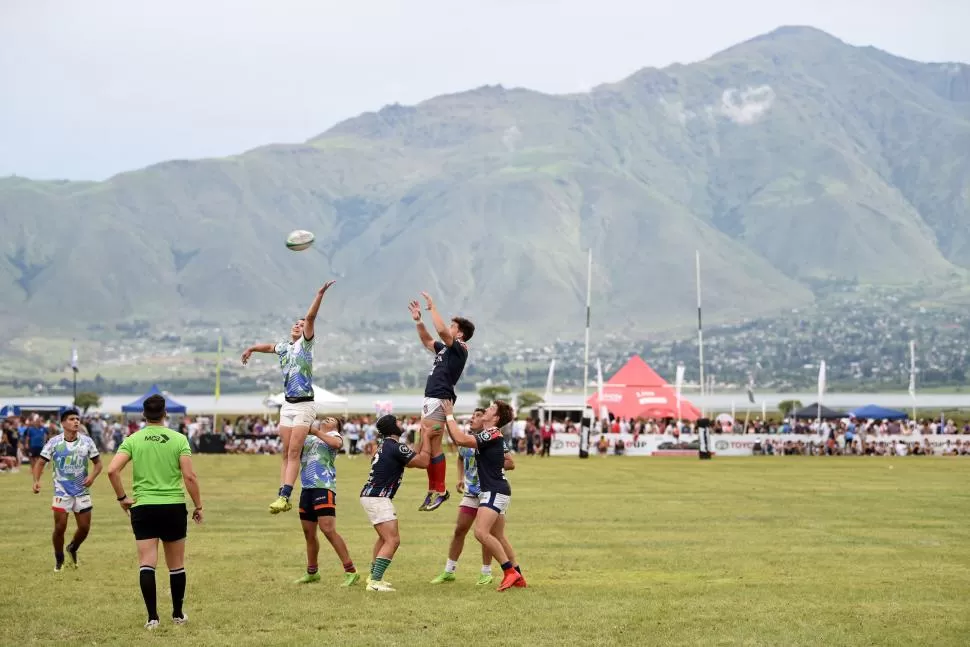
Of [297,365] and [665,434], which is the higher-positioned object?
[297,365]

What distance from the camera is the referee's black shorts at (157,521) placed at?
565 inches

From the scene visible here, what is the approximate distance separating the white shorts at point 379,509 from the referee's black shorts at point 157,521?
11.4 ft

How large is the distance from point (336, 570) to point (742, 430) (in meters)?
61.3

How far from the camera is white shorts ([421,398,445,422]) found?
18359mm

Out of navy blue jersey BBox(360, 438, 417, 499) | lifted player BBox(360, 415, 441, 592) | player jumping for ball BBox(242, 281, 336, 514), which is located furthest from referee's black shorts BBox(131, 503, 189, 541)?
player jumping for ball BBox(242, 281, 336, 514)

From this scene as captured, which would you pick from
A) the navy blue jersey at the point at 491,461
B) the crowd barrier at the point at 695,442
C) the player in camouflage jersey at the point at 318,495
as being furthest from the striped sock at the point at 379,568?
the crowd barrier at the point at 695,442

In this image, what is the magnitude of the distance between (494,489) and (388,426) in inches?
59.7

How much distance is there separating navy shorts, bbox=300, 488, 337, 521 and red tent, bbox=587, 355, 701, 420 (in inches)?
2581

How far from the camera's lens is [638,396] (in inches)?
3319

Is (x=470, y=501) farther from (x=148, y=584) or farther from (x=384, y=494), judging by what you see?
(x=148, y=584)

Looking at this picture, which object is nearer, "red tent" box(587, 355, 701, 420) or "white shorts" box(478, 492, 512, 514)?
"white shorts" box(478, 492, 512, 514)

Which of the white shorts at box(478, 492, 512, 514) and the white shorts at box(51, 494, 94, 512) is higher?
the white shorts at box(478, 492, 512, 514)

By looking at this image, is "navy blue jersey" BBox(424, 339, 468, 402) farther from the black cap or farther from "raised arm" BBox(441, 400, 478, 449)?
the black cap

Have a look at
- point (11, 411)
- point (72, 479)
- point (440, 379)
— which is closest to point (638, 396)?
point (11, 411)
